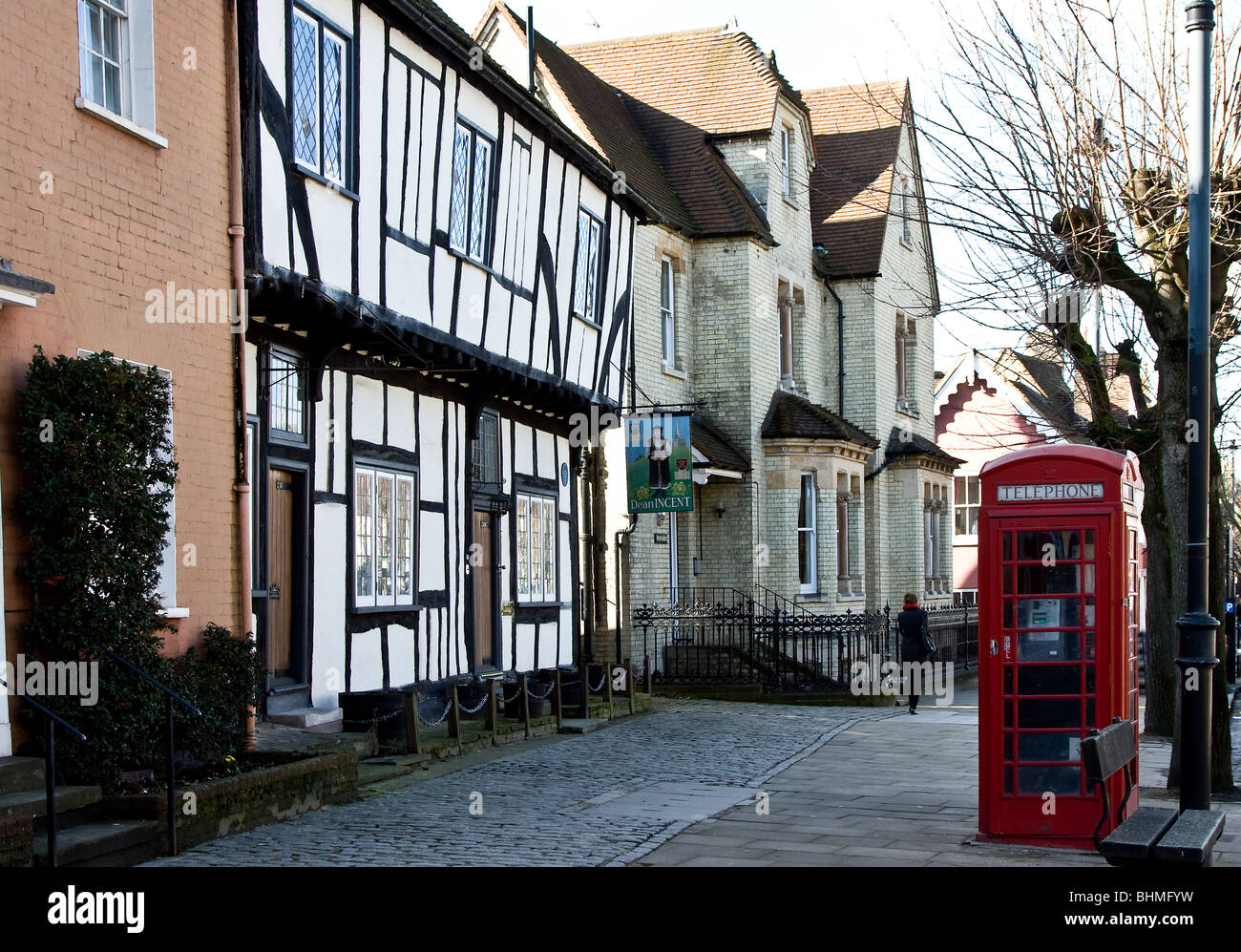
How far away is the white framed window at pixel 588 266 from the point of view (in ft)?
67.5

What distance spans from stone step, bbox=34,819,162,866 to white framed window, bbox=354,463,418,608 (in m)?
5.40

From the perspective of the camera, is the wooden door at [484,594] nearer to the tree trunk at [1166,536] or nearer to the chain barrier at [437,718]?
the chain barrier at [437,718]

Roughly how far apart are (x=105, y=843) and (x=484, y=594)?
32.2 feet

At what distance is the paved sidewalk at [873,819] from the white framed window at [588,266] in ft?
23.8

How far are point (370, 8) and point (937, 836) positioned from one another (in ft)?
31.2

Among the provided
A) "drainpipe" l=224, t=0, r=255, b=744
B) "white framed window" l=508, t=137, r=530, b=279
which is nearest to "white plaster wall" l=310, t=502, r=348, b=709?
"drainpipe" l=224, t=0, r=255, b=744

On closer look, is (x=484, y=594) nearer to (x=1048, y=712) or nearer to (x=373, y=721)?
(x=373, y=721)

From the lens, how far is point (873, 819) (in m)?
11.6

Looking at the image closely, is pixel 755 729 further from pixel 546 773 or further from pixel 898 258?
pixel 898 258

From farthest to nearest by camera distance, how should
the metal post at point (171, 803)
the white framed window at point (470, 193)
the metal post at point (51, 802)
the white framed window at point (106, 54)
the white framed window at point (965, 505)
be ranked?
1. the white framed window at point (965, 505)
2. the white framed window at point (470, 193)
3. the white framed window at point (106, 54)
4. the metal post at point (171, 803)
5. the metal post at point (51, 802)

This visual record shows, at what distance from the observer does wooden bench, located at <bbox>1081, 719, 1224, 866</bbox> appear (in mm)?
8453

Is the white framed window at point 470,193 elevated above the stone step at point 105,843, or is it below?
above

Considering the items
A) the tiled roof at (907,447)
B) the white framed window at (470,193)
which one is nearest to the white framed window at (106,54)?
the white framed window at (470,193)

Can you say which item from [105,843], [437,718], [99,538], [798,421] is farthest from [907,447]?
[105,843]
